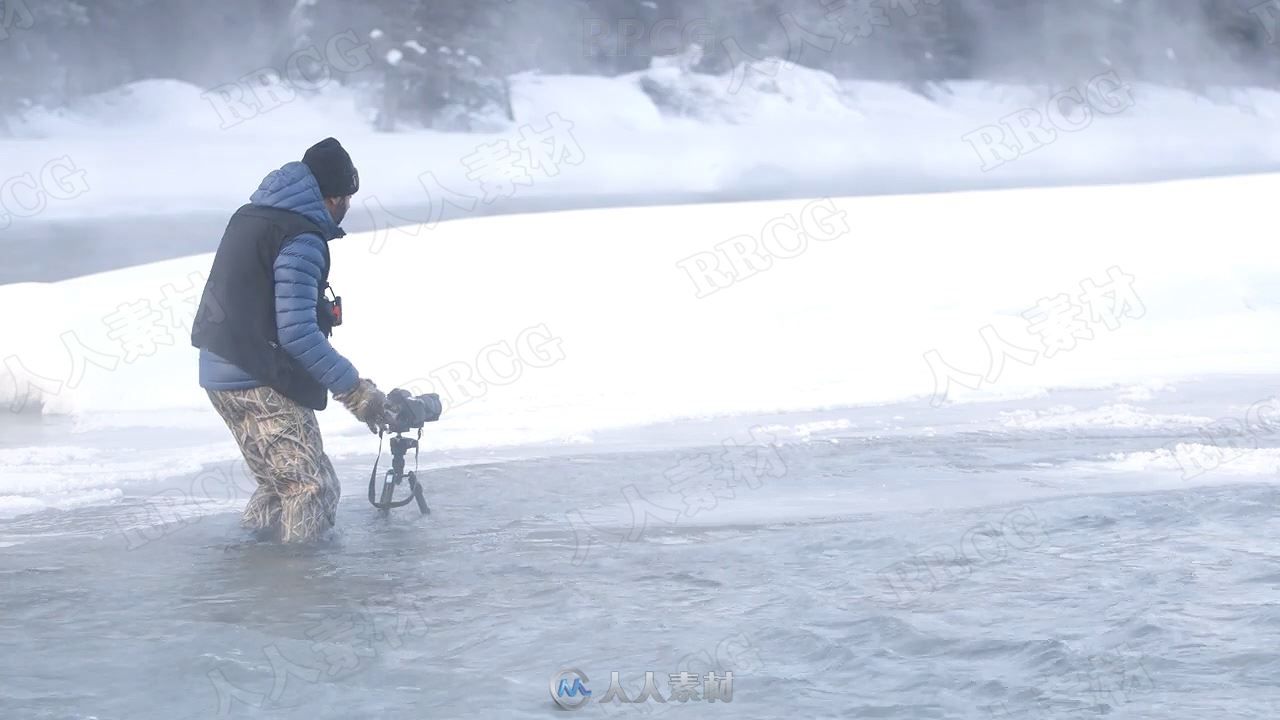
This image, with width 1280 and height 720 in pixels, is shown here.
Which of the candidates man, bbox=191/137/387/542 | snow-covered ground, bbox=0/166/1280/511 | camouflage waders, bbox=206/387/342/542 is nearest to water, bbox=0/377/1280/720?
camouflage waders, bbox=206/387/342/542

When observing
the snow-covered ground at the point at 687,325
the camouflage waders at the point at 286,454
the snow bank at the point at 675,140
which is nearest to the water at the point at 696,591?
the camouflage waders at the point at 286,454

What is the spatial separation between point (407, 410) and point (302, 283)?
0.59 m

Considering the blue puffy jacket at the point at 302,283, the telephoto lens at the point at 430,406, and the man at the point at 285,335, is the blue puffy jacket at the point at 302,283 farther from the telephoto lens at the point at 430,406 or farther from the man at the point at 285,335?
the telephoto lens at the point at 430,406

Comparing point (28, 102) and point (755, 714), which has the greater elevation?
point (28, 102)

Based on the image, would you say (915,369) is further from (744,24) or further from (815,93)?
(744,24)

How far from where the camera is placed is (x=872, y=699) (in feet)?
10.8

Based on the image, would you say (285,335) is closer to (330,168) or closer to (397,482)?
(330,168)

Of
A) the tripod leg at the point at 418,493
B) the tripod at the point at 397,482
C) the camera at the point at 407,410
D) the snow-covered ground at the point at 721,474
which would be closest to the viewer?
the snow-covered ground at the point at 721,474

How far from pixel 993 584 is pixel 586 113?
24189 mm

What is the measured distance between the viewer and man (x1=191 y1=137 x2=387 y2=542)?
404 cm

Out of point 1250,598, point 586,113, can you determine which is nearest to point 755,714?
point 1250,598

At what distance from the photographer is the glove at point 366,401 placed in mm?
4211

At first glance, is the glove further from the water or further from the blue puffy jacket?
the water

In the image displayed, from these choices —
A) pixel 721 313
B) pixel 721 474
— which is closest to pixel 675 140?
pixel 721 313
